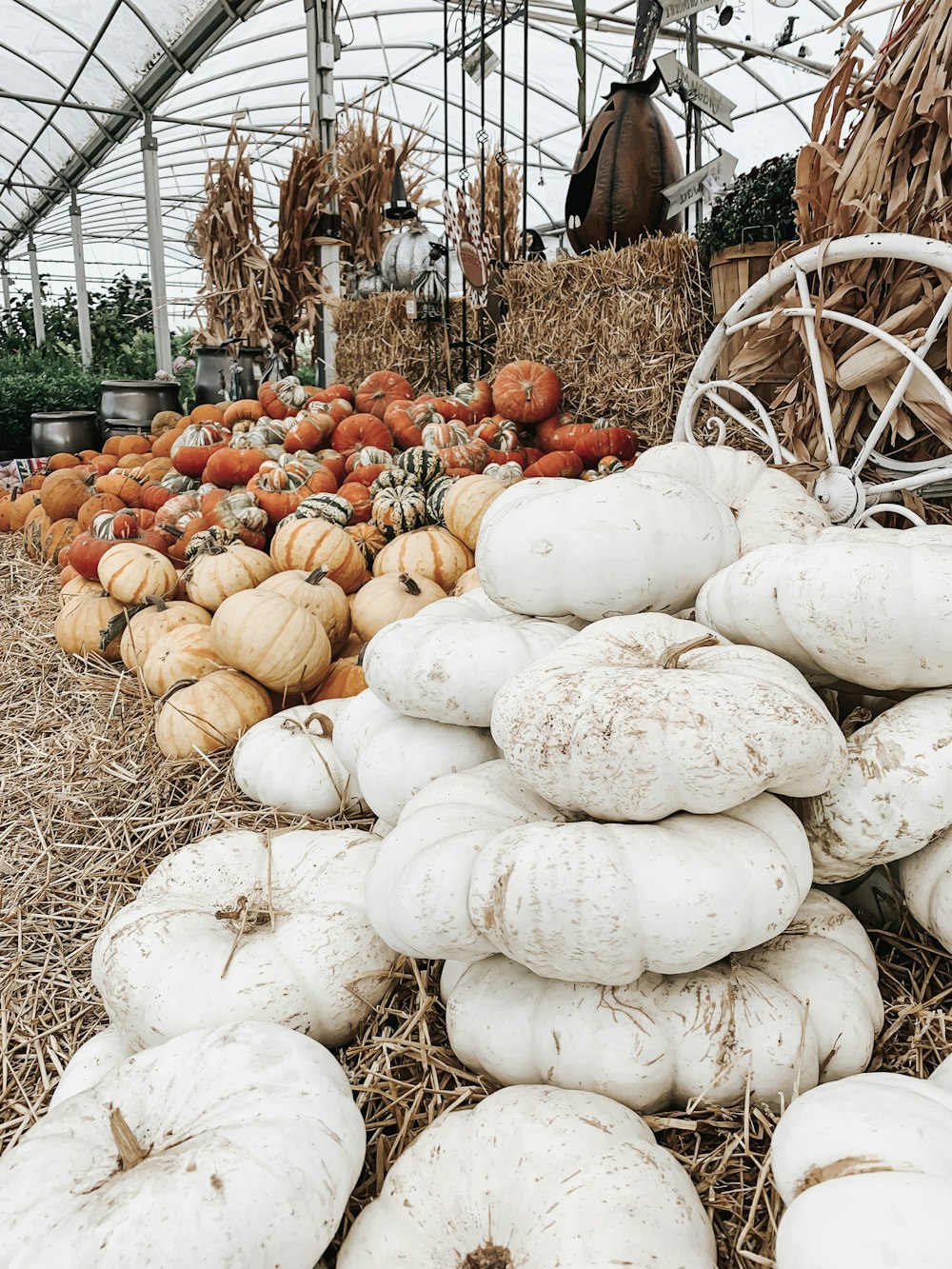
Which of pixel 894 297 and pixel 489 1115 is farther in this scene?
pixel 894 297

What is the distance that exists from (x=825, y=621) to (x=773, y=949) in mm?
405

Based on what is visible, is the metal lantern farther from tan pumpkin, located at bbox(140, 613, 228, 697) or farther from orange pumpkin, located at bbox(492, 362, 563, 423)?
tan pumpkin, located at bbox(140, 613, 228, 697)

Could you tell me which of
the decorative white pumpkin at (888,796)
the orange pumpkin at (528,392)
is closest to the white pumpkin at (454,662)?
the decorative white pumpkin at (888,796)

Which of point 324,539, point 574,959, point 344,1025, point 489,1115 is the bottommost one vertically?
point 344,1025

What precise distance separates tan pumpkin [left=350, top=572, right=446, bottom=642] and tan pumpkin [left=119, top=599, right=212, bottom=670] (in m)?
0.43

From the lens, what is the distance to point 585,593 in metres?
1.26

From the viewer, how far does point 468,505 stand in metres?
2.58

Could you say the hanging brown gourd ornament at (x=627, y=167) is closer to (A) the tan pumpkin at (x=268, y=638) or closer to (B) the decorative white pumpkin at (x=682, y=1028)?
(A) the tan pumpkin at (x=268, y=638)

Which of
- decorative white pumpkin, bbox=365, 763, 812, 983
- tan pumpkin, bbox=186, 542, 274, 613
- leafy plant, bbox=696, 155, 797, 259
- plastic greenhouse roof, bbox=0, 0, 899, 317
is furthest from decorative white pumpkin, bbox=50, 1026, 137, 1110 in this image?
plastic greenhouse roof, bbox=0, 0, 899, 317

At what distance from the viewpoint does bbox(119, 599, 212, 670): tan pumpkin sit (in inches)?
90.3

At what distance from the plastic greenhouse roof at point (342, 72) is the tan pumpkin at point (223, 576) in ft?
17.9

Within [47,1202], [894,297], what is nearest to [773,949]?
[47,1202]

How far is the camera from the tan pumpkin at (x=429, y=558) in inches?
97.5

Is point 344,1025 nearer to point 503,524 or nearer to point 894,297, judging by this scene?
point 503,524
